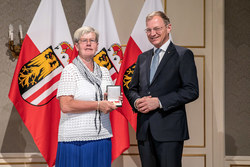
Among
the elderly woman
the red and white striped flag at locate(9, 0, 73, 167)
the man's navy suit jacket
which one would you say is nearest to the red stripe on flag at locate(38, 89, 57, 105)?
the red and white striped flag at locate(9, 0, 73, 167)

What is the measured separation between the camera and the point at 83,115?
194 centimetres

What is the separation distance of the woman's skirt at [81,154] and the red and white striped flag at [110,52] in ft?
2.85

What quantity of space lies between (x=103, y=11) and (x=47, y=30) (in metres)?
0.64

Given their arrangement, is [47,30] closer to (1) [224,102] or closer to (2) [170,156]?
(2) [170,156]

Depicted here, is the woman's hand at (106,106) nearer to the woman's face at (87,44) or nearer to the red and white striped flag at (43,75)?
the woman's face at (87,44)

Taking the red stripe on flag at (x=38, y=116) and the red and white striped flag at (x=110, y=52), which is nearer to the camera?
the red stripe on flag at (x=38, y=116)

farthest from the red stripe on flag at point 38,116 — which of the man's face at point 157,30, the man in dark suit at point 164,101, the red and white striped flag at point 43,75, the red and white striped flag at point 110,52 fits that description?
the man's face at point 157,30

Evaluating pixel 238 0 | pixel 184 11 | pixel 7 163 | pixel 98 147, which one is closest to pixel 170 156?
pixel 98 147

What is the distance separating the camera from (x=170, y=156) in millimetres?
1871

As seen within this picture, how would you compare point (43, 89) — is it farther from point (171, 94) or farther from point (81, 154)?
point (171, 94)

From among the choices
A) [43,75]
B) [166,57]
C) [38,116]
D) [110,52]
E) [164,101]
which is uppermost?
[110,52]

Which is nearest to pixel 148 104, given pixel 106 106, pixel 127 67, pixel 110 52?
pixel 106 106

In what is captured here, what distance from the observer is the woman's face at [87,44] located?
2.01m

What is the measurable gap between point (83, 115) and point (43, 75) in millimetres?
1062
